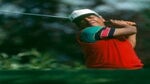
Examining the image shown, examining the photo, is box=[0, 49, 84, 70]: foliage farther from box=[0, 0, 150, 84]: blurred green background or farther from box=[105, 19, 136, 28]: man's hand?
box=[105, 19, 136, 28]: man's hand

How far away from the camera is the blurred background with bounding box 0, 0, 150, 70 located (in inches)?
81.5

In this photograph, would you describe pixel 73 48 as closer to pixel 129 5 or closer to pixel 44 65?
pixel 44 65

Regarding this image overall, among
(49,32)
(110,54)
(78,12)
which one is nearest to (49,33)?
(49,32)

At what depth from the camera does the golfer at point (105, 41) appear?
2.16 metres

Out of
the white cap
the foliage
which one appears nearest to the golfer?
the white cap

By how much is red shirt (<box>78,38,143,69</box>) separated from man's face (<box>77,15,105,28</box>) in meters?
0.08

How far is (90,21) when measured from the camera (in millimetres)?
2250

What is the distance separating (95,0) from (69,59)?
11.0 inches

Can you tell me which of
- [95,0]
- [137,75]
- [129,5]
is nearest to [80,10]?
[95,0]

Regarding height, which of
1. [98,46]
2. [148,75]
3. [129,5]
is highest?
[129,5]

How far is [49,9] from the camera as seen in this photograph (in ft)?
7.01

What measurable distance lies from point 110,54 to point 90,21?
0.63ft

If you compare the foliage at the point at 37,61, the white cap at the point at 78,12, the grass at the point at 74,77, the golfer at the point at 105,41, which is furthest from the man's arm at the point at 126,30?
the grass at the point at 74,77

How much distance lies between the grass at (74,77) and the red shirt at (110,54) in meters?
0.35
